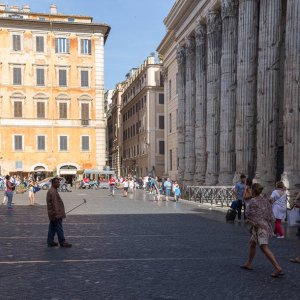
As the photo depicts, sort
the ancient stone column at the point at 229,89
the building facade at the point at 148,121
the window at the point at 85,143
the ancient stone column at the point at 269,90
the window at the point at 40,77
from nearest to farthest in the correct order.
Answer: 1. the ancient stone column at the point at 269,90
2. the ancient stone column at the point at 229,89
3. the window at the point at 40,77
4. the window at the point at 85,143
5. the building facade at the point at 148,121

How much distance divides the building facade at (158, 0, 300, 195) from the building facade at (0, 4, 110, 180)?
14.9 m

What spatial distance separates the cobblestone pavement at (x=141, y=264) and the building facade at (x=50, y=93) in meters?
38.3

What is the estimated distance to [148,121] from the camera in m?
61.7

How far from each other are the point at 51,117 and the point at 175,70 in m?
15.9

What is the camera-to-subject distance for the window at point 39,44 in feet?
174

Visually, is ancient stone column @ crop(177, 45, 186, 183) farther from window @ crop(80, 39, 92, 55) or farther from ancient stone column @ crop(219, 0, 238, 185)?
window @ crop(80, 39, 92, 55)

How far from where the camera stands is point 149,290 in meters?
6.95

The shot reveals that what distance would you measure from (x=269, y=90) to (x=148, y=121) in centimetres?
4009

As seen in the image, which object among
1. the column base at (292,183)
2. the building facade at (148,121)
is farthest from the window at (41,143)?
the column base at (292,183)

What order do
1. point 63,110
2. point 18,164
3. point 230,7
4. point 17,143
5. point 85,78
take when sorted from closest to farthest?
point 230,7 < point 17,143 < point 18,164 < point 63,110 < point 85,78

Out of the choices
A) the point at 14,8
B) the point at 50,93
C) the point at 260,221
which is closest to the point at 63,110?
the point at 50,93

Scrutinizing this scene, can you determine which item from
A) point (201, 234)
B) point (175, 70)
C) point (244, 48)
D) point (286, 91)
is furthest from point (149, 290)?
point (175, 70)

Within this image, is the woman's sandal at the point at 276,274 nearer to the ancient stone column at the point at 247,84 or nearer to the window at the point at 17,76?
the ancient stone column at the point at 247,84

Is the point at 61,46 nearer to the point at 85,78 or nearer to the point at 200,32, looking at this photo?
the point at 85,78
